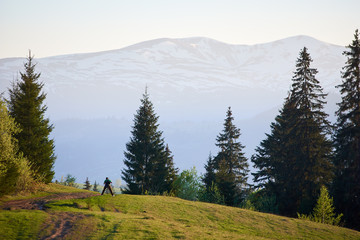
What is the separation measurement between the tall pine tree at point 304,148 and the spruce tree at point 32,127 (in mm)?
30600

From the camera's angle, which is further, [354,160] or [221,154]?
[221,154]

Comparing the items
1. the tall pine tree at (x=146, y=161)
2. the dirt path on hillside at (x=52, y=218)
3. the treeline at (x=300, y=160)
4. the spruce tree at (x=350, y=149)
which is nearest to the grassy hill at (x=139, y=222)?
the dirt path on hillside at (x=52, y=218)

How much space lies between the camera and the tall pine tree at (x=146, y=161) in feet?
166

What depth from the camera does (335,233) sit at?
92.1 ft

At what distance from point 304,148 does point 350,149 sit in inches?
207

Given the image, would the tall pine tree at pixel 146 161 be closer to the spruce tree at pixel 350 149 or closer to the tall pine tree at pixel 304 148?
the tall pine tree at pixel 304 148

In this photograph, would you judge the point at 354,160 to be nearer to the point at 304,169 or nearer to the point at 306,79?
the point at 304,169

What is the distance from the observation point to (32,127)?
37250 mm

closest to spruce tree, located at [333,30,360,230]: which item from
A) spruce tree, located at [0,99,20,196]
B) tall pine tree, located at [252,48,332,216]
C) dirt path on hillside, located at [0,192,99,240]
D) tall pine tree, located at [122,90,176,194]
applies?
tall pine tree, located at [252,48,332,216]

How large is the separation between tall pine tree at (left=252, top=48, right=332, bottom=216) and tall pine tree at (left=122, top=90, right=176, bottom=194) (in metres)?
17.8

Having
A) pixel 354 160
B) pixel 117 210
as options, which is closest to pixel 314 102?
pixel 354 160

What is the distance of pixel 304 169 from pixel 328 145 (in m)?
4.61

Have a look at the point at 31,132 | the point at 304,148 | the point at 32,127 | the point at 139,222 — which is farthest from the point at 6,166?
the point at 304,148

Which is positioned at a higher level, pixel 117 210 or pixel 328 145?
pixel 328 145
